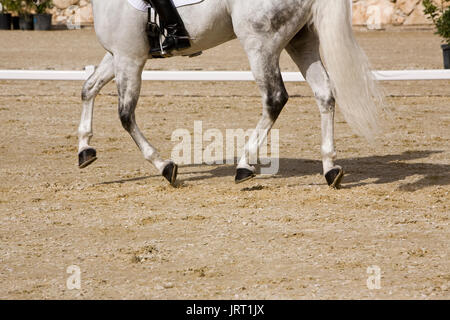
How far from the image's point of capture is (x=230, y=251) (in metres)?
4.27

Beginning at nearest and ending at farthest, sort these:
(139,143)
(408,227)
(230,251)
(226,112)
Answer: (230,251) → (408,227) → (139,143) → (226,112)

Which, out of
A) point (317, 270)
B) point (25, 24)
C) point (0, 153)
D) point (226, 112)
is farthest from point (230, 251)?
point (25, 24)

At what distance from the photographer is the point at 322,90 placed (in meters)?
5.66

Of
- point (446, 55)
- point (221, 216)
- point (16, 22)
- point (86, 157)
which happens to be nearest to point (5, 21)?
point (16, 22)

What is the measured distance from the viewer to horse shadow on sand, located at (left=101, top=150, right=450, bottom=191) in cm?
599

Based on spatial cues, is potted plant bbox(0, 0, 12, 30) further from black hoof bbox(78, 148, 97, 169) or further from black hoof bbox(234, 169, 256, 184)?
black hoof bbox(234, 169, 256, 184)

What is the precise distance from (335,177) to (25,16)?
1914cm

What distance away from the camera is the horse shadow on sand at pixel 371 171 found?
5.99 meters

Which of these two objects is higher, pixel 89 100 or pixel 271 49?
pixel 271 49
